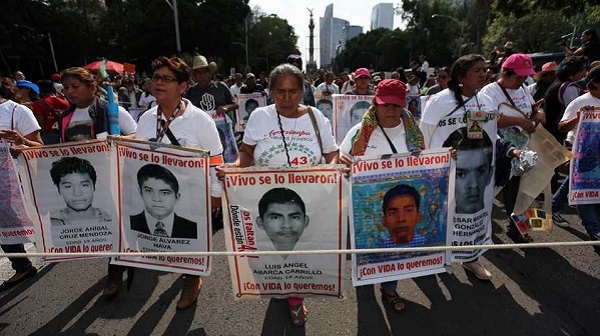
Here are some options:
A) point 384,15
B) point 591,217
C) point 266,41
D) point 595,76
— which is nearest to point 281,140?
point 595,76

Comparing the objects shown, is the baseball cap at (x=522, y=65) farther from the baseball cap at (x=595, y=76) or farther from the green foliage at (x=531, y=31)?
the green foliage at (x=531, y=31)

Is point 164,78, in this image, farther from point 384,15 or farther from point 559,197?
point 384,15

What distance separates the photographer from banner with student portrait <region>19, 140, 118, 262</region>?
10.1 ft

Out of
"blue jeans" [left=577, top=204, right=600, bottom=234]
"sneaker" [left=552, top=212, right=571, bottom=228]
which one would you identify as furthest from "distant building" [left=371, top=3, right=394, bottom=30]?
"blue jeans" [left=577, top=204, right=600, bottom=234]

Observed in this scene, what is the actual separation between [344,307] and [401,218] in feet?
3.39

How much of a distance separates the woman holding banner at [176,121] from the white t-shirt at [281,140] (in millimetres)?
378

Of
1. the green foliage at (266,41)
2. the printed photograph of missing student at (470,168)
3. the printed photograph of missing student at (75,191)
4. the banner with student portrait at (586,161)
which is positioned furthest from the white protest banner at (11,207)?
the green foliage at (266,41)

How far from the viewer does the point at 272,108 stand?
2.92 metres

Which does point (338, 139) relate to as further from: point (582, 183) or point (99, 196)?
point (99, 196)

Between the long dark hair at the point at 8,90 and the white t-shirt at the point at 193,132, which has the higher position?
the long dark hair at the point at 8,90

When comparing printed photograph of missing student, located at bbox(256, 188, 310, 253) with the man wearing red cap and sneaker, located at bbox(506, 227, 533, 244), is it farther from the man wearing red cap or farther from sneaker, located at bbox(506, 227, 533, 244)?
the man wearing red cap

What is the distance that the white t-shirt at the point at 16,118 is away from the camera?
11.4 ft

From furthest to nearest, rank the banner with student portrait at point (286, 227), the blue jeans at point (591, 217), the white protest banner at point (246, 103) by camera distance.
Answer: the white protest banner at point (246, 103), the blue jeans at point (591, 217), the banner with student portrait at point (286, 227)

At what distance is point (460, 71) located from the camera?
3256 millimetres
